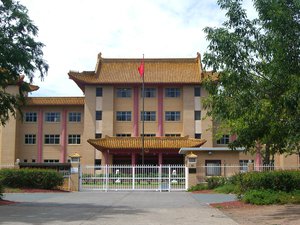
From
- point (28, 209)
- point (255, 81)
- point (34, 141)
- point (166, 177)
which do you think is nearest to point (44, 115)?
point (34, 141)

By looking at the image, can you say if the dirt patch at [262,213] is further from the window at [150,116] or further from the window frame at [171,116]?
the window at [150,116]

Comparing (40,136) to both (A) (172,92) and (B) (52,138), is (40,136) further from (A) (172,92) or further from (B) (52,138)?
(A) (172,92)

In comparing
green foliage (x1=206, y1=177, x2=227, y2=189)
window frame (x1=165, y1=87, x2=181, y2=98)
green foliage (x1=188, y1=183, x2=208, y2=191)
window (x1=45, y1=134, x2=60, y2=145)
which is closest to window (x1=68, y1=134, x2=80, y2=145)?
window (x1=45, y1=134, x2=60, y2=145)

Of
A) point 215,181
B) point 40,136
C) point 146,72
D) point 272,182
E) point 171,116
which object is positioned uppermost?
point 146,72

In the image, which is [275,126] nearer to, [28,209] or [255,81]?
[255,81]

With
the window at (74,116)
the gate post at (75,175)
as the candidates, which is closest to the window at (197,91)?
the window at (74,116)

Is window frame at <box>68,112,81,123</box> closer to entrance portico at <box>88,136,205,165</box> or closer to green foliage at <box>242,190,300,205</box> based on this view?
entrance portico at <box>88,136,205,165</box>

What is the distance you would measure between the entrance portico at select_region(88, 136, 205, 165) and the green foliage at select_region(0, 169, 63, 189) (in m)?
22.6

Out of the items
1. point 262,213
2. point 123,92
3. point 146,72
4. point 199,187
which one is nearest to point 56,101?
point 123,92

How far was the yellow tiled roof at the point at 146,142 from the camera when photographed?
53.9 m

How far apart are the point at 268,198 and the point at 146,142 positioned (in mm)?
36172

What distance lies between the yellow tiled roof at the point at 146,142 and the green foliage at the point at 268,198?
112ft

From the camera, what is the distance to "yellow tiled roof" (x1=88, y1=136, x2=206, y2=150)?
53938mm

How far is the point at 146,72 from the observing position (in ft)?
201
